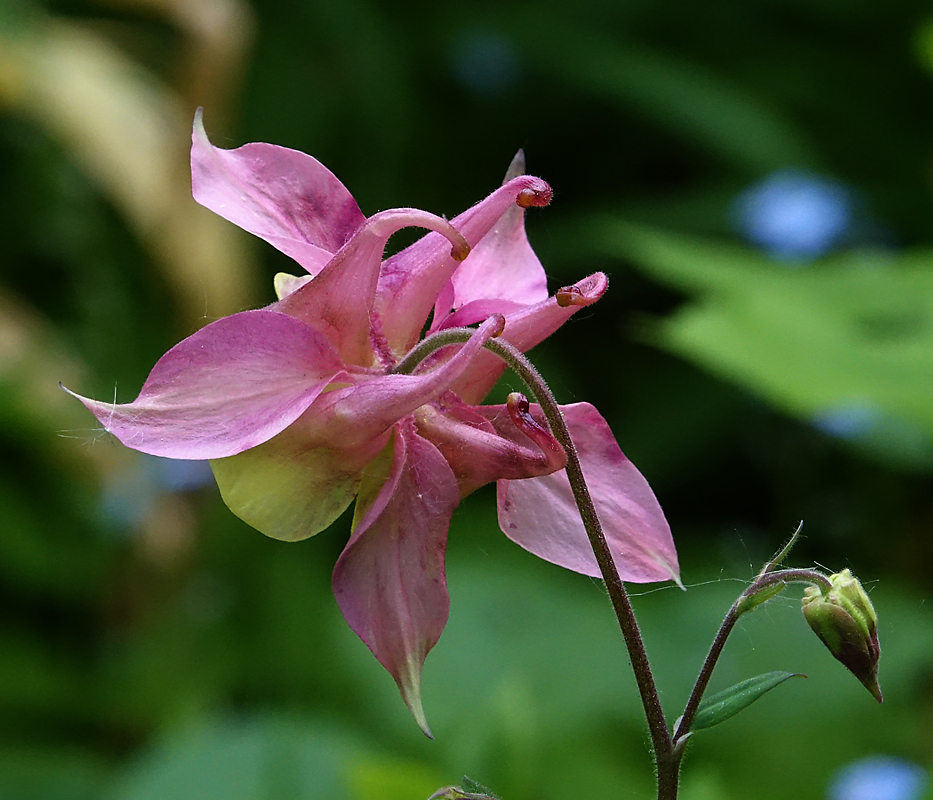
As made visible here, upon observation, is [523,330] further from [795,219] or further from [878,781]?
[795,219]

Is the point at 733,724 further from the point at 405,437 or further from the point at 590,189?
the point at 590,189

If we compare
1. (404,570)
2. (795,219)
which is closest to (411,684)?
(404,570)

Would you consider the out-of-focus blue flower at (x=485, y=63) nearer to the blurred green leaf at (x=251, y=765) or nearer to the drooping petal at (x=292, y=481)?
the blurred green leaf at (x=251, y=765)

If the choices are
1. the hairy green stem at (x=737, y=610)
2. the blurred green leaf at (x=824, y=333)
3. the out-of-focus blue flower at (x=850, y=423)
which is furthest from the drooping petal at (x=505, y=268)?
the out-of-focus blue flower at (x=850, y=423)

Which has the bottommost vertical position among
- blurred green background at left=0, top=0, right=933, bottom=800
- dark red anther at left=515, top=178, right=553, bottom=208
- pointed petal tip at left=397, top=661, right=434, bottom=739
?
blurred green background at left=0, top=0, right=933, bottom=800

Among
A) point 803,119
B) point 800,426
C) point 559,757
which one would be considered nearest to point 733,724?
point 559,757

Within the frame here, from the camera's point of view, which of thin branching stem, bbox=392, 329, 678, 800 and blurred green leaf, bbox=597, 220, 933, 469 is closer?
thin branching stem, bbox=392, 329, 678, 800

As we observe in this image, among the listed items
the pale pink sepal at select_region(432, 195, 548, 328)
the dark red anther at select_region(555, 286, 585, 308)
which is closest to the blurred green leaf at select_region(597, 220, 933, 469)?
the pale pink sepal at select_region(432, 195, 548, 328)

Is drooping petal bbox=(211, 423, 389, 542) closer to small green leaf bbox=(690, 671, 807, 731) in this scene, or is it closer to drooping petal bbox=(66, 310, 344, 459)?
drooping petal bbox=(66, 310, 344, 459)

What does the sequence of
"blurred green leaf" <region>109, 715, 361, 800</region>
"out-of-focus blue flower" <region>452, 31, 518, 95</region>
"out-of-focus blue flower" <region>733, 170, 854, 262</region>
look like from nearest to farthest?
"blurred green leaf" <region>109, 715, 361, 800</region> → "out-of-focus blue flower" <region>733, 170, 854, 262</region> → "out-of-focus blue flower" <region>452, 31, 518, 95</region>
